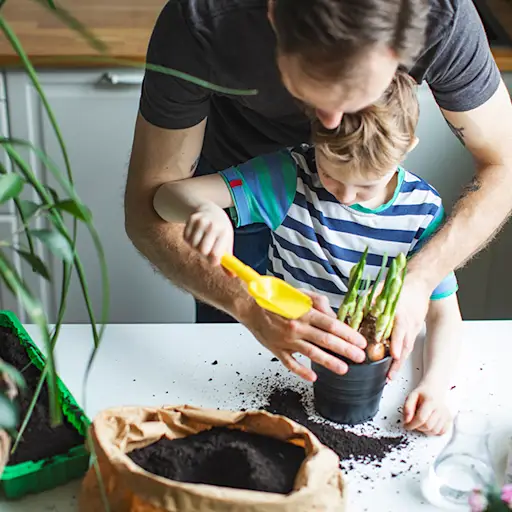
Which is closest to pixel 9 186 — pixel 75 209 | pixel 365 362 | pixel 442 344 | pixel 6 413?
pixel 75 209

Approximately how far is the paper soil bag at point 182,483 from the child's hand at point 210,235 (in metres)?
0.21

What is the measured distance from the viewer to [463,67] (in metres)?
1.16

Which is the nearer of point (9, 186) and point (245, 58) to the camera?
point (9, 186)

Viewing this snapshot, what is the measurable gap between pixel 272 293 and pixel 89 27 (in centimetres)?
117

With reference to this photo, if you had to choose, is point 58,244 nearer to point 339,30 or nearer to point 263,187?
point 339,30

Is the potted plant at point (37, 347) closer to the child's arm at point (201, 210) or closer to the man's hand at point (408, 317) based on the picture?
the child's arm at point (201, 210)

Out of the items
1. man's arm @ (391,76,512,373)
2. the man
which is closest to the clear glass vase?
the man

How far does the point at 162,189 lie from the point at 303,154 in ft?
0.88

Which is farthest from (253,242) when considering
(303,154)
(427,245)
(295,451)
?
(295,451)

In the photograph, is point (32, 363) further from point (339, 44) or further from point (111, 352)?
point (339, 44)

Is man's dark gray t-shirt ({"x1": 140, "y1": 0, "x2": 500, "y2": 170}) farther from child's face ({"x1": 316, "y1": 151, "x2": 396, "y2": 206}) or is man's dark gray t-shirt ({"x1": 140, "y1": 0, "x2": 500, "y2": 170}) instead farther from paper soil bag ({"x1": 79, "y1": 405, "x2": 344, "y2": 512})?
paper soil bag ({"x1": 79, "y1": 405, "x2": 344, "y2": 512})

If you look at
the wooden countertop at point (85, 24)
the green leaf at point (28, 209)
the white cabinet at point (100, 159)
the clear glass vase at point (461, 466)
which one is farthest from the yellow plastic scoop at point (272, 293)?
the white cabinet at point (100, 159)

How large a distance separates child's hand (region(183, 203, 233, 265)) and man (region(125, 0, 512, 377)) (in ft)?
0.41

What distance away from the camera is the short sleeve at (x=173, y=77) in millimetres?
1122
